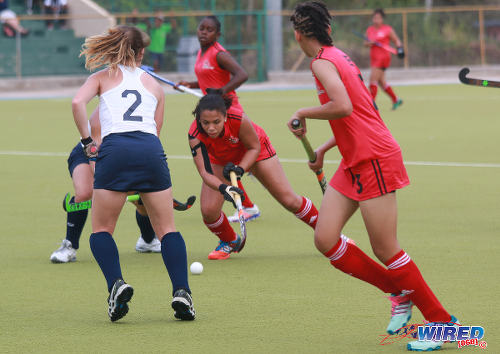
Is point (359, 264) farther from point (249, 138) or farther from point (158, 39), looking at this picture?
point (158, 39)

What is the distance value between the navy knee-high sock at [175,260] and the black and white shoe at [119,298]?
0.29 meters

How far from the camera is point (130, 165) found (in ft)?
19.2

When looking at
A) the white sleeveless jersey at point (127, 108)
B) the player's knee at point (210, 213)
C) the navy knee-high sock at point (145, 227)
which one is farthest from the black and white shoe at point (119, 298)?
the navy knee-high sock at point (145, 227)

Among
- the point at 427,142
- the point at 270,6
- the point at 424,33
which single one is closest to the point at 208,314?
the point at 427,142

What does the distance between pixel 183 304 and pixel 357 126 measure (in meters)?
1.47

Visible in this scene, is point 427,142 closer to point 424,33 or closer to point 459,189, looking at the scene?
point 459,189

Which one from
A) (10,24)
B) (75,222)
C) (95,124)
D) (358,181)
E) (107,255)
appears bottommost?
(75,222)

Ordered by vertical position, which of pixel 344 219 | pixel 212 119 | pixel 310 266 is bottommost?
pixel 310 266

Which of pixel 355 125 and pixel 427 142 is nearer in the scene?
pixel 355 125

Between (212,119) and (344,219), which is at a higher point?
(212,119)

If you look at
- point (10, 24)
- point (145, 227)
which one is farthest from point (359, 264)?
point (10, 24)

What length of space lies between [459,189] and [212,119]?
5.12 meters

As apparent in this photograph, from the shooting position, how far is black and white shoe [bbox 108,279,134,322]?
18.8 ft

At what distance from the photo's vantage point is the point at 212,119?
6.92 m
